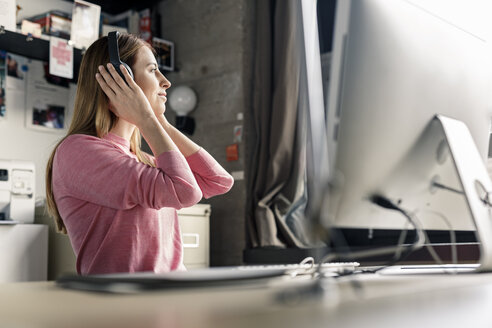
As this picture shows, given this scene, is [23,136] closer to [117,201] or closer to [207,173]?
[207,173]

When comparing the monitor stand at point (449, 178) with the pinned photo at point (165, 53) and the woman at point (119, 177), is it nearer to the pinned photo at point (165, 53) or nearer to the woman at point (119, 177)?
the woman at point (119, 177)

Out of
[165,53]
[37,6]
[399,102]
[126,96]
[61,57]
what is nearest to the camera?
[399,102]

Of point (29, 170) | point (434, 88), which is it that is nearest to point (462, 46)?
point (434, 88)

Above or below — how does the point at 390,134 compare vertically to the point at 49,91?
below

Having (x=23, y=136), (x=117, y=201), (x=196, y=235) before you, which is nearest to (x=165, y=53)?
(x=23, y=136)

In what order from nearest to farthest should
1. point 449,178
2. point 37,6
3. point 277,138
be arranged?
1. point 449,178
2. point 277,138
3. point 37,6

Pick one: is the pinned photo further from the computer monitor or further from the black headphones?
the computer monitor

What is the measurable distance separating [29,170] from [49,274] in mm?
592

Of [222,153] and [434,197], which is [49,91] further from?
[434,197]

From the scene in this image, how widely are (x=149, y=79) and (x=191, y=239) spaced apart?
2035 millimetres

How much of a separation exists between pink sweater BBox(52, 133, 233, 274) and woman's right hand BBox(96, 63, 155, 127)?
8 cm

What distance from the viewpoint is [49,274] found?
2922mm

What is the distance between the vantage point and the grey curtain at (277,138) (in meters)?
3.21

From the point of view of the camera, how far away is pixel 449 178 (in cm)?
90
